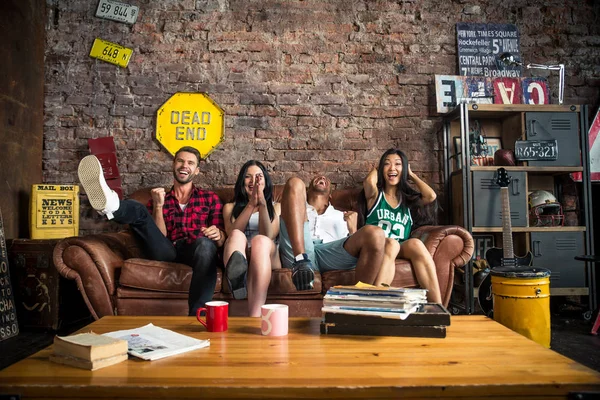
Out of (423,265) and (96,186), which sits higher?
(96,186)

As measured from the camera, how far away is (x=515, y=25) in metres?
3.56

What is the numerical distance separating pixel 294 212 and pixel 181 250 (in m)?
0.79

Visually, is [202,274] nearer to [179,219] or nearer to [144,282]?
[144,282]

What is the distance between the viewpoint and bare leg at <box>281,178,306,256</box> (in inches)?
83.5

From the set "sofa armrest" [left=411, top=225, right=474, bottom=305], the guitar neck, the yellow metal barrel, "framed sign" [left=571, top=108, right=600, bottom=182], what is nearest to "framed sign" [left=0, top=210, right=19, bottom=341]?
"sofa armrest" [left=411, top=225, right=474, bottom=305]

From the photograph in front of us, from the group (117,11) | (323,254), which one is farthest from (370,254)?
(117,11)

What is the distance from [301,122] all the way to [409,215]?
3.90 feet

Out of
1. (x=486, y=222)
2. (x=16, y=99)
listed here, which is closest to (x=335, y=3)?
(x=486, y=222)

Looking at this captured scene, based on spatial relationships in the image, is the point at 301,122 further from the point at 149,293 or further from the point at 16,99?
the point at 16,99

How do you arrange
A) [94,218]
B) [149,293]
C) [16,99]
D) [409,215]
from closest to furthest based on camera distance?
1. [149,293]
2. [409,215]
3. [16,99]
4. [94,218]

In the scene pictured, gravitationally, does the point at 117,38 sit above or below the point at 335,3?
below

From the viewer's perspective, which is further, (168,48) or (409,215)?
(168,48)

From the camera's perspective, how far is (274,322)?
4.06 ft

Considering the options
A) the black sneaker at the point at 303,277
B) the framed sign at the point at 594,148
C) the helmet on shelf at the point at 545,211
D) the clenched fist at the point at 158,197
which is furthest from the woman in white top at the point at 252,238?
the framed sign at the point at 594,148
